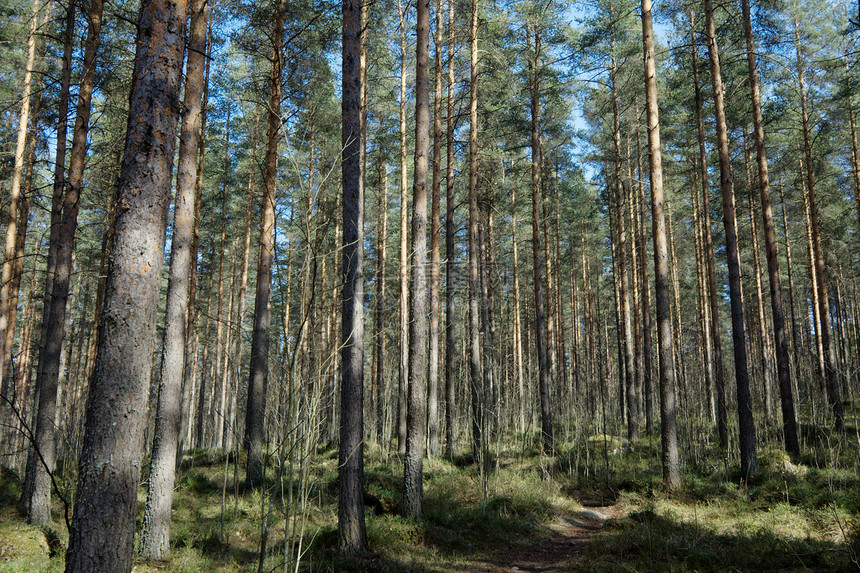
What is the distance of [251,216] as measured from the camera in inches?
734

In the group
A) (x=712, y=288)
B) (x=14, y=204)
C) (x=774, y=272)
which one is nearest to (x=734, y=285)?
(x=774, y=272)

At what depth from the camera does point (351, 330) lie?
20.9 feet

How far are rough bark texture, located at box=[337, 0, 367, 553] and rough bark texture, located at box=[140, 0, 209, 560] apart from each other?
6.32 ft

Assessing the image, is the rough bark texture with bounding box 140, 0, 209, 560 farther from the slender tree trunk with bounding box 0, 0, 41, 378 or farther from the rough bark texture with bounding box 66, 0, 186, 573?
the slender tree trunk with bounding box 0, 0, 41, 378

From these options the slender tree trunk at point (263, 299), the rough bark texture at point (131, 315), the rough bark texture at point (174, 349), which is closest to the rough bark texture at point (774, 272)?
the slender tree trunk at point (263, 299)

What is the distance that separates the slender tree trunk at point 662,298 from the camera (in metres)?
9.05

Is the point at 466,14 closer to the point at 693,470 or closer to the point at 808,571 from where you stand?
the point at 693,470

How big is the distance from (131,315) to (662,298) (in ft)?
30.2

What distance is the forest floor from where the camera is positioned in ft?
18.8

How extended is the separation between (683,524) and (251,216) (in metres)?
16.9

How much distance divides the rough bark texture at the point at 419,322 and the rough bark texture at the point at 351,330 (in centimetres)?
105

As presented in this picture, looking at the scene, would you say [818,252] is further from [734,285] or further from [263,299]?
[263,299]

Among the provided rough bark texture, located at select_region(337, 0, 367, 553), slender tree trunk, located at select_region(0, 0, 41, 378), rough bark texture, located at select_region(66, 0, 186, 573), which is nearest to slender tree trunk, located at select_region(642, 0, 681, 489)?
rough bark texture, located at select_region(337, 0, 367, 553)

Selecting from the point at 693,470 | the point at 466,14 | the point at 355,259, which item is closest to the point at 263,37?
the point at 466,14
